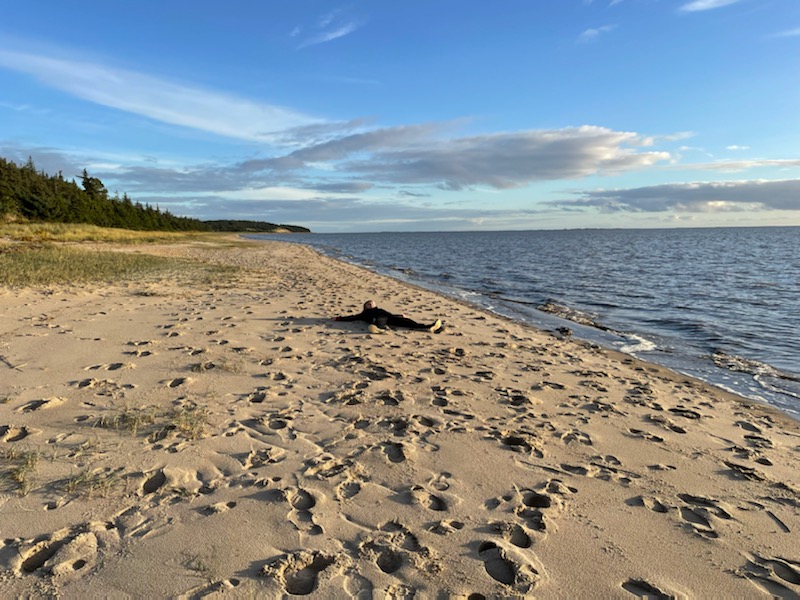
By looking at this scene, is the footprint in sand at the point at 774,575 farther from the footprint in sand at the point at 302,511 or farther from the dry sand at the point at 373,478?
the footprint in sand at the point at 302,511

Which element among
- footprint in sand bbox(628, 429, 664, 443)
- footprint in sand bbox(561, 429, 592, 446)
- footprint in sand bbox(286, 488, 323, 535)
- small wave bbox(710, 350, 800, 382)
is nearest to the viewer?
footprint in sand bbox(286, 488, 323, 535)

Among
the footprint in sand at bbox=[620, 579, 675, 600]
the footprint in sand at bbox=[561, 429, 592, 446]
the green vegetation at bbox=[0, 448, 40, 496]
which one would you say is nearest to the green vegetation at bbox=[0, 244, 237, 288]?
the green vegetation at bbox=[0, 448, 40, 496]

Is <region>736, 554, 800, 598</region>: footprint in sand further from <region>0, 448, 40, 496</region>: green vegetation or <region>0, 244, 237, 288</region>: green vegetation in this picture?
<region>0, 244, 237, 288</region>: green vegetation

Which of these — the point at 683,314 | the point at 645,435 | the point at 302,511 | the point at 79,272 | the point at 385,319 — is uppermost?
the point at 79,272

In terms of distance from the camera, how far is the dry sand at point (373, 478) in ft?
9.89

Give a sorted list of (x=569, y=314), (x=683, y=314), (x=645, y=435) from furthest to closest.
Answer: (x=569, y=314)
(x=683, y=314)
(x=645, y=435)

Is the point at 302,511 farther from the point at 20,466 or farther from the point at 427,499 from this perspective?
the point at 20,466

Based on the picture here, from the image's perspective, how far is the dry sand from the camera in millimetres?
3016

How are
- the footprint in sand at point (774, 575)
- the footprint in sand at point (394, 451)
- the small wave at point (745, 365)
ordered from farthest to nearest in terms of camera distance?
the small wave at point (745, 365) → the footprint in sand at point (394, 451) → the footprint in sand at point (774, 575)

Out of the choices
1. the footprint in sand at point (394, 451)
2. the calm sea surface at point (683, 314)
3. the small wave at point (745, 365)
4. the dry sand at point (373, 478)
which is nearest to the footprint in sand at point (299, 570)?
the dry sand at point (373, 478)

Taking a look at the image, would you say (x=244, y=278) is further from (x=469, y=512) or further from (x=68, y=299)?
(x=469, y=512)

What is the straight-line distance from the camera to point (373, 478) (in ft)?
13.8

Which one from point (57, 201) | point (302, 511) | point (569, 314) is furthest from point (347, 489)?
point (57, 201)

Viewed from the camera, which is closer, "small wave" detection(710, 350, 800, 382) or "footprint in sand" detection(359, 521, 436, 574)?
"footprint in sand" detection(359, 521, 436, 574)
